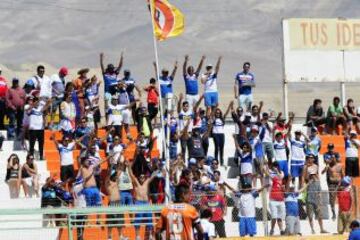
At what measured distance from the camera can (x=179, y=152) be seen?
30.6 m

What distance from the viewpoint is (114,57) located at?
100625mm

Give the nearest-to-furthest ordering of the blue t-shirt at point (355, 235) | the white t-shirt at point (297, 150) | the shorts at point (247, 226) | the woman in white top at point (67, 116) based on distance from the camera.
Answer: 1. the blue t-shirt at point (355, 235)
2. the shorts at point (247, 226)
3. the woman in white top at point (67, 116)
4. the white t-shirt at point (297, 150)

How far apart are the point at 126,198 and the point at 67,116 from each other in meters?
3.93

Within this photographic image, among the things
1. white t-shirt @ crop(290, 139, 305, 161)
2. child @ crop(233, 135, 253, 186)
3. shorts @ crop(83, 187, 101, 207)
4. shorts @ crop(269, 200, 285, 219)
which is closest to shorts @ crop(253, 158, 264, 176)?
child @ crop(233, 135, 253, 186)

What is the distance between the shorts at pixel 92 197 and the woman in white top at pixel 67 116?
3698 millimetres

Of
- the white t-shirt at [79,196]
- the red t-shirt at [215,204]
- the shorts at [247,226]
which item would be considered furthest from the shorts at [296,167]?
the white t-shirt at [79,196]

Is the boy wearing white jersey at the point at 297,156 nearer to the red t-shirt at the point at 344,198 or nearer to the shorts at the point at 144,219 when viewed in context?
the red t-shirt at the point at 344,198

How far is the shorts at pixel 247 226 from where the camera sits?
2598 cm

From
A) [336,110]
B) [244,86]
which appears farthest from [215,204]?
[336,110]

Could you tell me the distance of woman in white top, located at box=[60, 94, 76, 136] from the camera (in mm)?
29625

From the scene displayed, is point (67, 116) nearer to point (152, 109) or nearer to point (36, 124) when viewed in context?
point (36, 124)

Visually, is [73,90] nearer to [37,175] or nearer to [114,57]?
[37,175]

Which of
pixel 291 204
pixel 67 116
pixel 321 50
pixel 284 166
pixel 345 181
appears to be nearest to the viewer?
pixel 291 204

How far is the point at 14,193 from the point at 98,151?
6.97 feet
